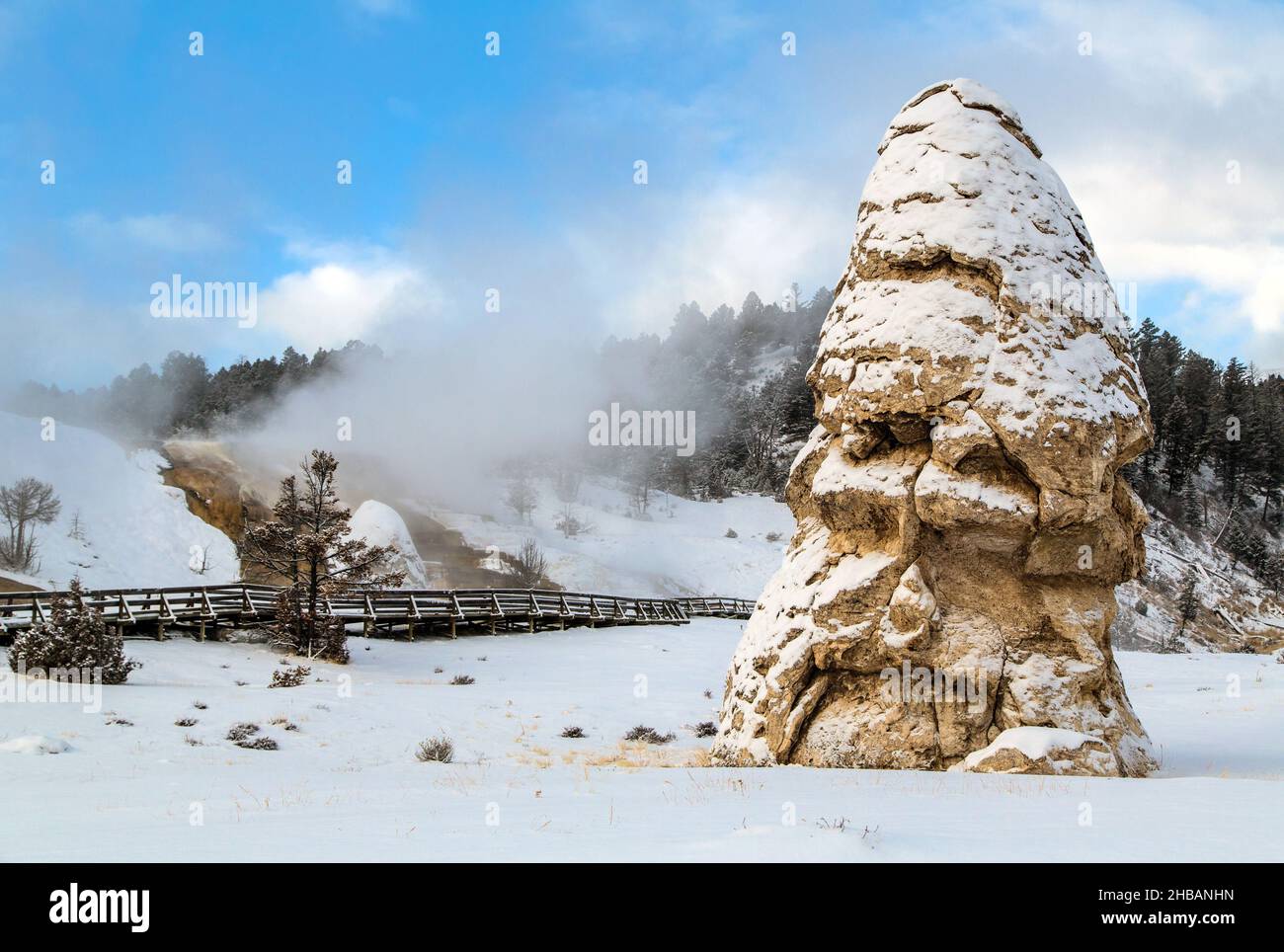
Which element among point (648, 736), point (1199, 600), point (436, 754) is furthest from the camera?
point (1199, 600)

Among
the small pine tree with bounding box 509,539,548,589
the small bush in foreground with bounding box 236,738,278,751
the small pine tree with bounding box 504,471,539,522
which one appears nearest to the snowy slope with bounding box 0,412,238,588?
the small pine tree with bounding box 509,539,548,589

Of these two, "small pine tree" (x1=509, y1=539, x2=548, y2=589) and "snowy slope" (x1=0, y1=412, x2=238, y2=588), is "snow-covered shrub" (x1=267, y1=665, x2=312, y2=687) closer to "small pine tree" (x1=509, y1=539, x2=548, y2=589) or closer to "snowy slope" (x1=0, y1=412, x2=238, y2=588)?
"snowy slope" (x1=0, y1=412, x2=238, y2=588)

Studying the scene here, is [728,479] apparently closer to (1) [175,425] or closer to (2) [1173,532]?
(2) [1173,532]

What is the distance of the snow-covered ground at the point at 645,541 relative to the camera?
166 feet

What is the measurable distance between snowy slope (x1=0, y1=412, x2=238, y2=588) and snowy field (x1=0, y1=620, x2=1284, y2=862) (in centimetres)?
1770

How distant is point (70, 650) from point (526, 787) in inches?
528

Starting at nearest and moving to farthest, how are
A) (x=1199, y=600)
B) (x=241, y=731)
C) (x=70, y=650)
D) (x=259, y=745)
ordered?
1. (x=259, y=745)
2. (x=241, y=731)
3. (x=70, y=650)
4. (x=1199, y=600)

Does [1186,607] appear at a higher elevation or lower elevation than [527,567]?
lower

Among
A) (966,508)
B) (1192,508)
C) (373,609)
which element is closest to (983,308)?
(966,508)

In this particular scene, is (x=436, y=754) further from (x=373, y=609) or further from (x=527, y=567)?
(x=527, y=567)

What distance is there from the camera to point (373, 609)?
28641 mm

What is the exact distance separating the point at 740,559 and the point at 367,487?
2422cm

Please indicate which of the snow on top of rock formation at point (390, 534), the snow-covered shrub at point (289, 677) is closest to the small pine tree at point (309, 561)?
the snow-covered shrub at point (289, 677)

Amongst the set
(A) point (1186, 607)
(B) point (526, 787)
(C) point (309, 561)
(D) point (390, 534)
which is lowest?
(A) point (1186, 607)
